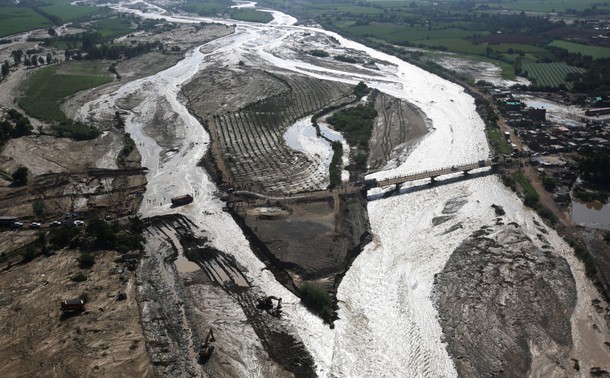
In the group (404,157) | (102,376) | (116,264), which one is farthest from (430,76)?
(102,376)

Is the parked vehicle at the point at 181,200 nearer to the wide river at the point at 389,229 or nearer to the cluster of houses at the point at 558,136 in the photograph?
the wide river at the point at 389,229

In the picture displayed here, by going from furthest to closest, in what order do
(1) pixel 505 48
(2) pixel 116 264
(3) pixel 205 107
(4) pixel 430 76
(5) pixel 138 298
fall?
1. (1) pixel 505 48
2. (4) pixel 430 76
3. (3) pixel 205 107
4. (2) pixel 116 264
5. (5) pixel 138 298

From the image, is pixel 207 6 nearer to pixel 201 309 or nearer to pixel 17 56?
pixel 17 56

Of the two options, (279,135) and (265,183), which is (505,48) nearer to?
(279,135)

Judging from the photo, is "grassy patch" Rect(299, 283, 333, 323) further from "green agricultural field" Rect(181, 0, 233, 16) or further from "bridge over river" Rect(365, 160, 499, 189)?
"green agricultural field" Rect(181, 0, 233, 16)

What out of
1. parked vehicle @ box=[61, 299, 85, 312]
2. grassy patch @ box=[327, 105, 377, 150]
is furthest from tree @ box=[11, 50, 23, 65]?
parked vehicle @ box=[61, 299, 85, 312]

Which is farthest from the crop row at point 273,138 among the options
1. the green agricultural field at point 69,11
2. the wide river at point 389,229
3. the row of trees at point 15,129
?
the green agricultural field at point 69,11
